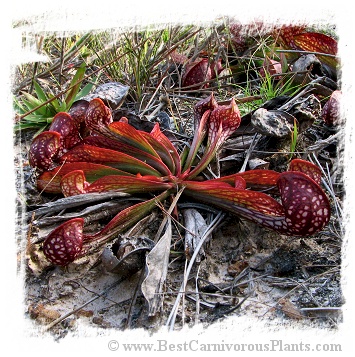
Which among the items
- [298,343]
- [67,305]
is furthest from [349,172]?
[67,305]

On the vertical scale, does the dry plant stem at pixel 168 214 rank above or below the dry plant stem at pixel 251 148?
below

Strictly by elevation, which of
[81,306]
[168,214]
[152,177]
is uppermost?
[152,177]

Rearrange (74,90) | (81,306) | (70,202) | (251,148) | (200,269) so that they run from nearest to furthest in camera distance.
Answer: (81,306) < (200,269) < (70,202) < (251,148) < (74,90)

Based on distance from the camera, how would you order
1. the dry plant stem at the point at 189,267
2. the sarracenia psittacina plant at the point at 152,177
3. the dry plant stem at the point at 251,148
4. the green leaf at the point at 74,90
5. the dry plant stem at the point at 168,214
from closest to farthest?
the dry plant stem at the point at 189,267, the sarracenia psittacina plant at the point at 152,177, the dry plant stem at the point at 168,214, the dry plant stem at the point at 251,148, the green leaf at the point at 74,90

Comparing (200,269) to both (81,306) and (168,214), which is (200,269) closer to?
(168,214)

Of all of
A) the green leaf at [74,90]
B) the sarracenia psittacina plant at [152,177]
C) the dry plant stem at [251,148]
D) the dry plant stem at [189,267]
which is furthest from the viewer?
the green leaf at [74,90]

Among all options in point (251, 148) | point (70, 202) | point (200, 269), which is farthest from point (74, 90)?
point (200, 269)

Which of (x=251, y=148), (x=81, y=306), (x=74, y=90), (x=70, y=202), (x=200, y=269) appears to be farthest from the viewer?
(x=74, y=90)

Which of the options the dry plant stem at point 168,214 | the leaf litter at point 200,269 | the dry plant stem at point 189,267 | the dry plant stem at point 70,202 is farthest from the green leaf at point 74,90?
the dry plant stem at point 189,267

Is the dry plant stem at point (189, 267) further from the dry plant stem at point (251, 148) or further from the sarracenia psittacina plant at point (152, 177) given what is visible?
the dry plant stem at point (251, 148)
